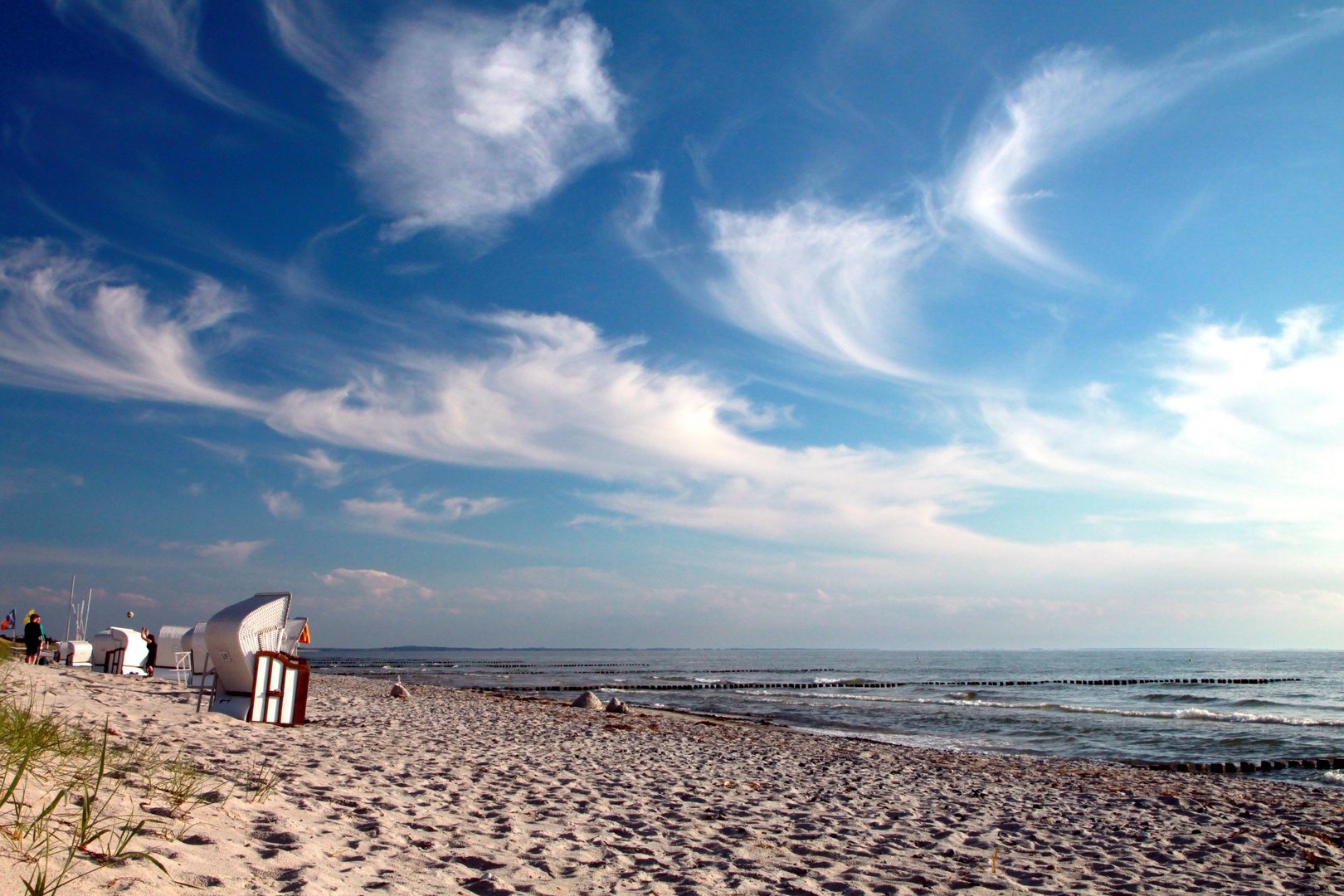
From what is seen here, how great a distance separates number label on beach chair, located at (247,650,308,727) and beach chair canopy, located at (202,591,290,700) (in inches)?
12.3

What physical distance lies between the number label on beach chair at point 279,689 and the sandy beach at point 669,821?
0.52 m

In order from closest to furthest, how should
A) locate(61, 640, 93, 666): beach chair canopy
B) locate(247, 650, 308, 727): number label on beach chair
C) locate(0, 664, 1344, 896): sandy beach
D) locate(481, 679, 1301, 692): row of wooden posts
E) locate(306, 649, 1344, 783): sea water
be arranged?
locate(0, 664, 1344, 896): sandy beach, locate(247, 650, 308, 727): number label on beach chair, locate(306, 649, 1344, 783): sea water, locate(61, 640, 93, 666): beach chair canopy, locate(481, 679, 1301, 692): row of wooden posts

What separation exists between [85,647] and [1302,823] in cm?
3302

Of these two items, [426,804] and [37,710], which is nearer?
[426,804]

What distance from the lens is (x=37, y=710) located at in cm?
969

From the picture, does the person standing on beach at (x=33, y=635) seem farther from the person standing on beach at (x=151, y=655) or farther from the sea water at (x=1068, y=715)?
the sea water at (x=1068, y=715)

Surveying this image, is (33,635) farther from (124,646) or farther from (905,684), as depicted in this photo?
(905,684)

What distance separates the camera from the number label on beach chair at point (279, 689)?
37.4 ft

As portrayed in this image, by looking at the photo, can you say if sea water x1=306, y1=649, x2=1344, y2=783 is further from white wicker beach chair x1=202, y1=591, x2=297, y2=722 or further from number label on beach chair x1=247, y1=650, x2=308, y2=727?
white wicker beach chair x1=202, y1=591, x2=297, y2=722

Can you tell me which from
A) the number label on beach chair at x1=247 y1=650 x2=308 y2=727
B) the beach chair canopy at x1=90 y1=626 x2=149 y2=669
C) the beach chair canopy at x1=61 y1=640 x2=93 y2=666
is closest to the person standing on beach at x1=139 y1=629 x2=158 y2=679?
the beach chair canopy at x1=90 y1=626 x2=149 y2=669

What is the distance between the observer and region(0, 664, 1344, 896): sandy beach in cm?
464

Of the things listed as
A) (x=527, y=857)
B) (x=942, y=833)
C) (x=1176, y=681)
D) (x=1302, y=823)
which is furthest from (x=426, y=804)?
(x=1176, y=681)

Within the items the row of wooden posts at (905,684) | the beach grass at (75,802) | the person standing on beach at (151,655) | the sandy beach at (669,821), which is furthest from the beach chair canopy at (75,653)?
the beach grass at (75,802)

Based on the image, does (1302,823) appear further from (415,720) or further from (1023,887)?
(415,720)
